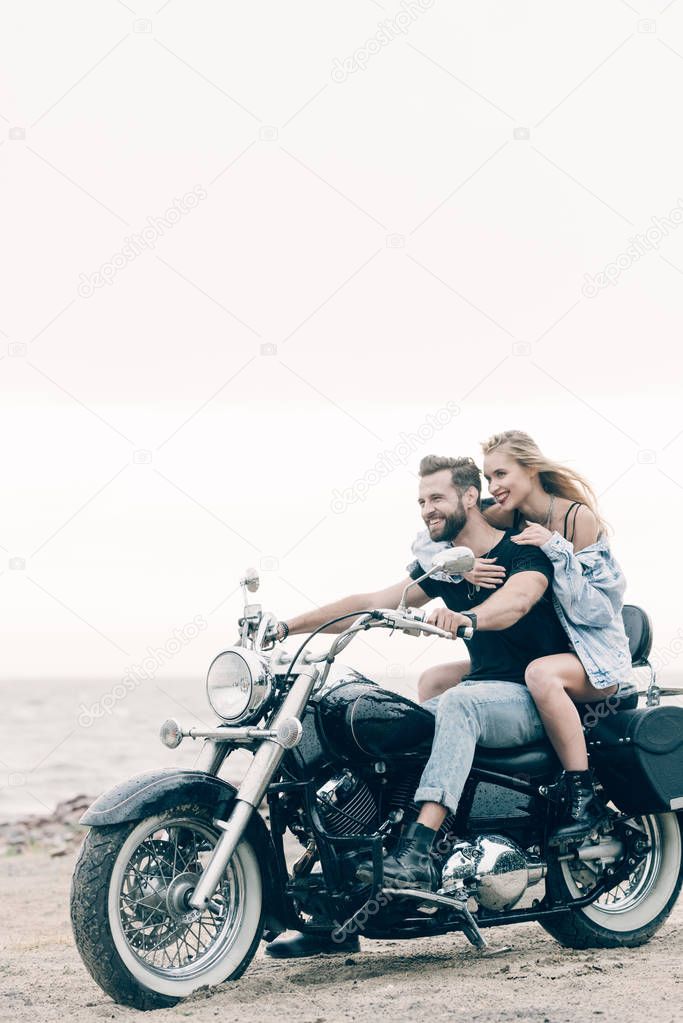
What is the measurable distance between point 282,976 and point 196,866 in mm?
710

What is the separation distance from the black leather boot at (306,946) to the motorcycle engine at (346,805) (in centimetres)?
41

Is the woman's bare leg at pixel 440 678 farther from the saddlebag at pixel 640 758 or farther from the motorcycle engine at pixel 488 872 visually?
the motorcycle engine at pixel 488 872

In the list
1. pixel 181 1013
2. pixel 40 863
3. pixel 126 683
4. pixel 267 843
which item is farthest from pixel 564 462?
pixel 40 863

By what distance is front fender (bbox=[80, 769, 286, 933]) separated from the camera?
4477 millimetres

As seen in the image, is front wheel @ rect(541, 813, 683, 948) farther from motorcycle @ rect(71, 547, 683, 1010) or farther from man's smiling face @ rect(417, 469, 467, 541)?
man's smiling face @ rect(417, 469, 467, 541)

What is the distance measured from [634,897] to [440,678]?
4.20 feet

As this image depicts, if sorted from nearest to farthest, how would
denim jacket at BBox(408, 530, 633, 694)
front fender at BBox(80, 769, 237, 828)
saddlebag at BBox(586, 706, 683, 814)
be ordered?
front fender at BBox(80, 769, 237, 828) < denim jacket at BBox(408, 530, 633, 694) < saddlebag at BBox(586, 706, 683, 814)

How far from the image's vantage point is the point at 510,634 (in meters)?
5.41

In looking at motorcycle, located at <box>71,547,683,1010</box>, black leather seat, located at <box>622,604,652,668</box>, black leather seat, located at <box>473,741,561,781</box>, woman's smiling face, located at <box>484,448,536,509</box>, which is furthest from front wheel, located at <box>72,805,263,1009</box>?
black leather seat, located at <box>622,604,652,668</box>

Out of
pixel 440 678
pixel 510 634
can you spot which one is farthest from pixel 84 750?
pixel 510 634

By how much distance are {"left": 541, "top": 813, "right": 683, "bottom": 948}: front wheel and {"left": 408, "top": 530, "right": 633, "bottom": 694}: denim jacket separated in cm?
77

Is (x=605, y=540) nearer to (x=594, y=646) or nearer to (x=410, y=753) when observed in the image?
(x=594, y=646)

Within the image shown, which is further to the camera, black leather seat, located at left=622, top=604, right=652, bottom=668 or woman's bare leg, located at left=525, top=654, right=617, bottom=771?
black leather seat, located at left=622, top=604, right=652, bottom=668

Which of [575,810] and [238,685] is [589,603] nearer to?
[575,810]
